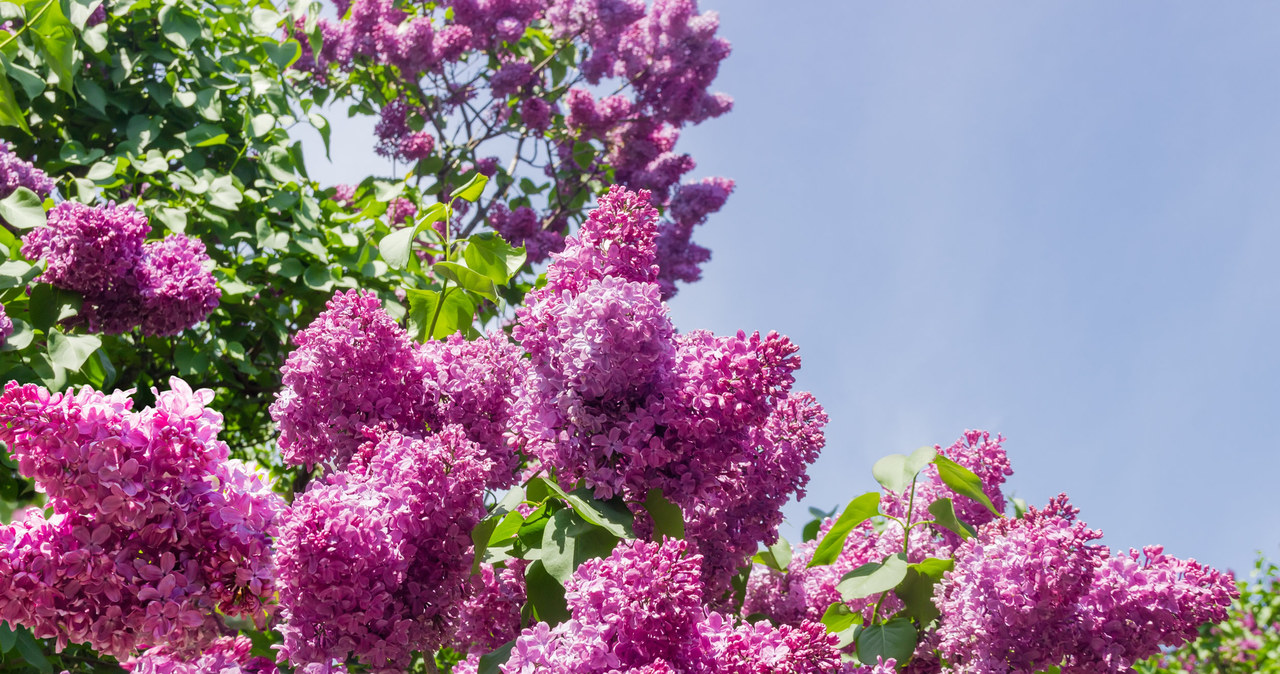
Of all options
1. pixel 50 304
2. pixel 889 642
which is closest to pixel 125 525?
pixel 889 642

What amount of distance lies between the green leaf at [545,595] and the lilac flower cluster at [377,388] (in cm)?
23

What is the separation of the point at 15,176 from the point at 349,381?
2.48 m

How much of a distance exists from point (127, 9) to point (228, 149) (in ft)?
2.37

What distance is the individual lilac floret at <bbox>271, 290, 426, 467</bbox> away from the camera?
1776 mm

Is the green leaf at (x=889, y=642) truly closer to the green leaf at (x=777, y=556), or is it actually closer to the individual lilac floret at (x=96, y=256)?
the green leaf at (x=777, y=556)

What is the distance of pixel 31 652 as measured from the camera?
8.95ft

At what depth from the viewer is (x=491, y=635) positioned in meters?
1.86

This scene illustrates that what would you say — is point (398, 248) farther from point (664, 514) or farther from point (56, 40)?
point (56, 40)

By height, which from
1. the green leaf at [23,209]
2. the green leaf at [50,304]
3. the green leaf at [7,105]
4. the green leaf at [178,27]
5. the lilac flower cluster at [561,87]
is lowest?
the green leaf at [50,304]

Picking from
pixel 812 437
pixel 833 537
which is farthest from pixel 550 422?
pixel 833 537

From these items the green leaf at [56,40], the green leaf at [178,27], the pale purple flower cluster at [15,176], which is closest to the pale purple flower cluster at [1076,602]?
the green leaf at [56,40]

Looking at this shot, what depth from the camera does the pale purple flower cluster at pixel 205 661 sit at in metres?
1.44

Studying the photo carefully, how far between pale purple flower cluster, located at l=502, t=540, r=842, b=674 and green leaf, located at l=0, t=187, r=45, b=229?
271 centimetres

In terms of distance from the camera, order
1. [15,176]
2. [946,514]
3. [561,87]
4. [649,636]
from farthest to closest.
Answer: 1. [561,87]
2. [15,176]
3. [946,514]
4. [649,636]
